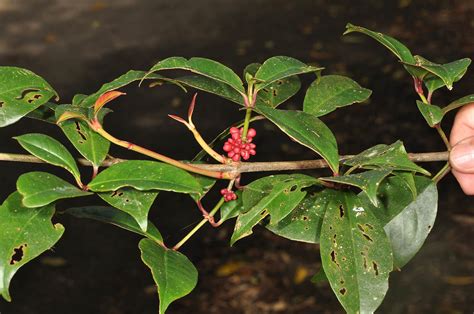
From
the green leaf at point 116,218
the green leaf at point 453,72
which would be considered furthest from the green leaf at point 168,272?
the green leaf at point 453,72

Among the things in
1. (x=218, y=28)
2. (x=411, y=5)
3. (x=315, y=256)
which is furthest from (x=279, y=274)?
(x=411, y=5)

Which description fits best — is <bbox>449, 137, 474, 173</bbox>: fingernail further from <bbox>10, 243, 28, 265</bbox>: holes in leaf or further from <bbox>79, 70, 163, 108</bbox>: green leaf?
<bbox>10, 243, 28, 265</bbox>: holes in leaf

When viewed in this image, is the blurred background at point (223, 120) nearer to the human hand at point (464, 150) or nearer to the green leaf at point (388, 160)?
the human hand at point (464, 150)

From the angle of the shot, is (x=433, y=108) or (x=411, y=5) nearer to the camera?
(x=433, y=108)

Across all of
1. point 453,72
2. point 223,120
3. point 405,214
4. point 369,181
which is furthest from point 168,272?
point 223,120

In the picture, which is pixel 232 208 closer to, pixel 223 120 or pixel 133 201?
pixel 133 201

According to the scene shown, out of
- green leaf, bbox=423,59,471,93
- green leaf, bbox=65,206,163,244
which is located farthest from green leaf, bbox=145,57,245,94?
green leaf, bbox=423,59,471,93

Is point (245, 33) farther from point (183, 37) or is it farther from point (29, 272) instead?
point (29, 272)
